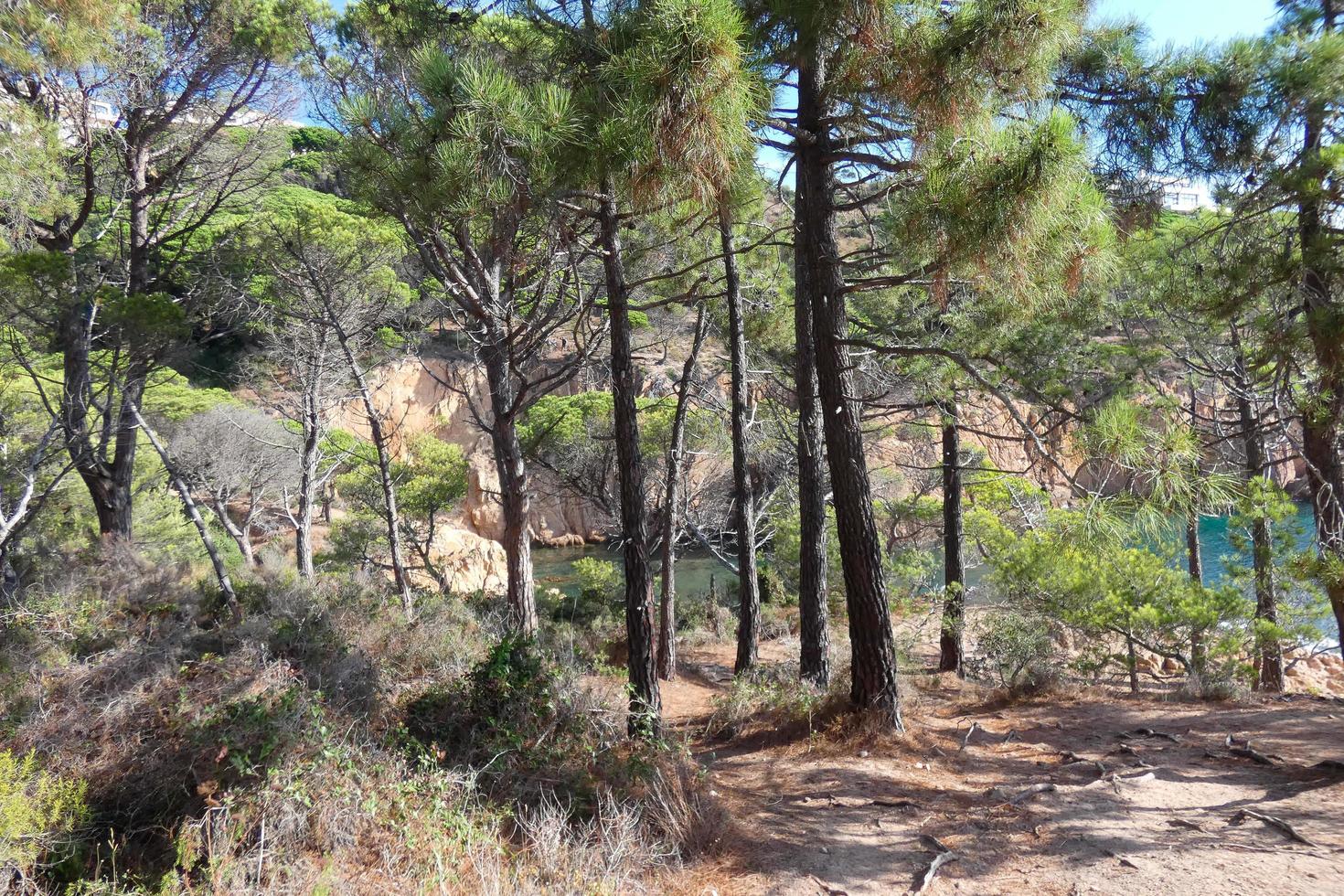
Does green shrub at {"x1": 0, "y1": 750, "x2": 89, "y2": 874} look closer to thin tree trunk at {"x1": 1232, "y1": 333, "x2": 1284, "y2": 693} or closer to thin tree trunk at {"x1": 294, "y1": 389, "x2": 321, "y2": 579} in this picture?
thin tree trunk at {"x1": 294, "y1": 389, "x2": 321, "y2": 579}

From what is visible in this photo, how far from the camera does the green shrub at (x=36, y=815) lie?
3253 millimetres

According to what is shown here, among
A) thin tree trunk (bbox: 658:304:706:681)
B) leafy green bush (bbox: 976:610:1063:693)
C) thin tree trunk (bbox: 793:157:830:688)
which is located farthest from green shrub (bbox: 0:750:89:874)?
leafy green bush (bbox: 976:610:1063:693)

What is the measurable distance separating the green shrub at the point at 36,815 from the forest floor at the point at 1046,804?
2.99 metres

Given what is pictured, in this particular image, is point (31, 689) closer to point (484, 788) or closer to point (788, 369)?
point (484, 788)

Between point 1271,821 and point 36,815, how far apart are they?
597cm

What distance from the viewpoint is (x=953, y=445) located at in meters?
10.0

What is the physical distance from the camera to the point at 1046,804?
14.7 feet

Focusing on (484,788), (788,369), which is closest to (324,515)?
(788,369)

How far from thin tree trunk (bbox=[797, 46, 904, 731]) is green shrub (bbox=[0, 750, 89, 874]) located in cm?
467

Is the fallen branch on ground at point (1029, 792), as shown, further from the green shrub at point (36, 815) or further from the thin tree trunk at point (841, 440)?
the green shrub at point (36, 815)

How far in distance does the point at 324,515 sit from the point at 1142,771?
21.4m

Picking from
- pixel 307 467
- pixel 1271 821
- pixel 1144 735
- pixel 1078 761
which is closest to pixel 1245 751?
pixel 1144 735

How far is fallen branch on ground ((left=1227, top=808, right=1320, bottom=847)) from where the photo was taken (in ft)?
12.2

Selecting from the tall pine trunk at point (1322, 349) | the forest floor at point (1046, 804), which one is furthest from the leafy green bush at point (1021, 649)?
the tall pine trunk at point (1322, 349)
